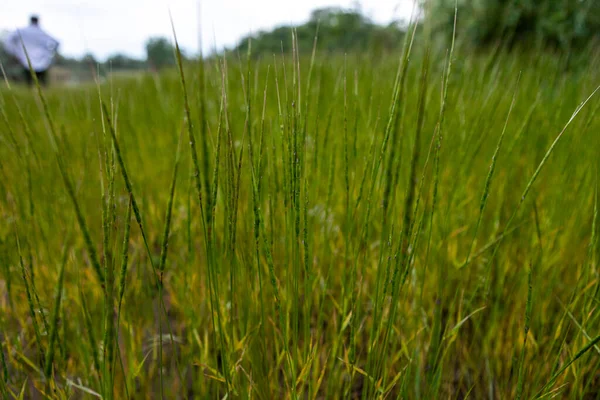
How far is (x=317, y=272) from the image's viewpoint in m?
1.10

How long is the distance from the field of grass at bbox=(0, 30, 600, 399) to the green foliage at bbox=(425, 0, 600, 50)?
98.0 inches

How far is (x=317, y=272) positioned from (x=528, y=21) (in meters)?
3.72

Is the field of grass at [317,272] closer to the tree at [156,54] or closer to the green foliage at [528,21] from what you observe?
the tree at [156,54]

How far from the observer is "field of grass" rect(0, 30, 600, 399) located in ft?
2.03

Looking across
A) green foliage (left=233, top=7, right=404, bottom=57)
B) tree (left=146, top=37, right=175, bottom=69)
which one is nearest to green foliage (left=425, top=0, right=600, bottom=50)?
green foliage (left=233, top=7, right=404, bottom=57)

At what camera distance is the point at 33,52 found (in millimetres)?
1834

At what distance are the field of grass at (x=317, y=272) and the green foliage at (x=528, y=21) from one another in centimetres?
249

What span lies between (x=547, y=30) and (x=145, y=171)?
3.54 m

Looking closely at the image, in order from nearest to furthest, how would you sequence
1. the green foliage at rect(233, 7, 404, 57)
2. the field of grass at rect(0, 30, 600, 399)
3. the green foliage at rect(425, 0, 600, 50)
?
1. the field of grass at rect(0, 30, 600, 399)
2. the green foliage at rect(233, 7, 404, 57)
3. the green foliage at rect(425, 0, 600, 50)

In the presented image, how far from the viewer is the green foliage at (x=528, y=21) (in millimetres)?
3256

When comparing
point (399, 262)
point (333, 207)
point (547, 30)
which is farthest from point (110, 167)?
point (547, 30)

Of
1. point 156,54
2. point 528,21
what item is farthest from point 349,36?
point 156,54

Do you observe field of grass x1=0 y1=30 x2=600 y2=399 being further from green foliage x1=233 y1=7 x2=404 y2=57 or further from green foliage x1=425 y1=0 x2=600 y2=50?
green foliage x1=425 y1=0 x2=600 y2=50

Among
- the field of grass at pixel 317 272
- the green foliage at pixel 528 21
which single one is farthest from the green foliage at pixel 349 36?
the green foliage at pixel 528 21
